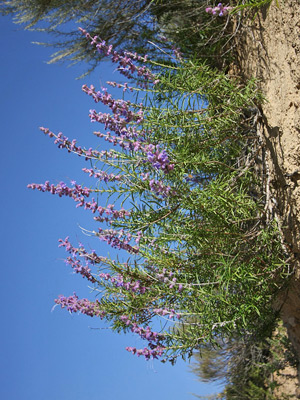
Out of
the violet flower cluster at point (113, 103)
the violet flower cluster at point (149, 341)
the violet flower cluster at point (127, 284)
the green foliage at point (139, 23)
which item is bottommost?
the violet flower cluster at point (149, 341)

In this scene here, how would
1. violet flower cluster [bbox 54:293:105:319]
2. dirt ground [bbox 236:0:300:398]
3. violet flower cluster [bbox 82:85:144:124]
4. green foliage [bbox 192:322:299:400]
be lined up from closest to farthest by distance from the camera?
1. violet flower cluster [bbox 82:85:144:124]
2. dirt ground [bbox 236:0:300:398]
3. violet flower cluster [bbox 54:293:105:319]
4. green foliage [bbox 192:322:299:400]

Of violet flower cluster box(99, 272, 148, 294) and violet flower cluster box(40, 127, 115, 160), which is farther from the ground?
violet flower cluster box(40, 127, 115, 160)

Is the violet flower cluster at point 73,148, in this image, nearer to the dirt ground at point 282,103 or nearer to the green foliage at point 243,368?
the dirt ground at point 282,103

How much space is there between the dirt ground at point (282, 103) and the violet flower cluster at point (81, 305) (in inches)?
53.4

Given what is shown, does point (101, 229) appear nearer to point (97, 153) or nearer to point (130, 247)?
point (130, 247)

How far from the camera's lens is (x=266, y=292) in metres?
3.48

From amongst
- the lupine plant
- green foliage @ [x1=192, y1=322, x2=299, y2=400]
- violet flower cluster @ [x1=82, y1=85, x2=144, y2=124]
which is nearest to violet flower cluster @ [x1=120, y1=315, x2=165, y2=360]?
the lupine plant

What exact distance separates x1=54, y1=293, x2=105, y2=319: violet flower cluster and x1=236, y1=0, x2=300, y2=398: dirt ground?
1.36 metres

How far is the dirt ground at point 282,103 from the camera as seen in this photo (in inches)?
128

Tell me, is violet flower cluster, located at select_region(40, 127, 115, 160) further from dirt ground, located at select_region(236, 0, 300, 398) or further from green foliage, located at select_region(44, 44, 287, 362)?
dirt ground, located at select_region(236, 0, 300, 398)

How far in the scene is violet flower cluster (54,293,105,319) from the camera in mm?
3492

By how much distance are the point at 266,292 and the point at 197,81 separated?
4.88 ft

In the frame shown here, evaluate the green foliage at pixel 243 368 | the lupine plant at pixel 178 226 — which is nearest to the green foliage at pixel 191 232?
the lupine plant at pixel 178 226

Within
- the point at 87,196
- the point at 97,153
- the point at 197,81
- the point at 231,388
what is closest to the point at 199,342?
the point at 87,196
